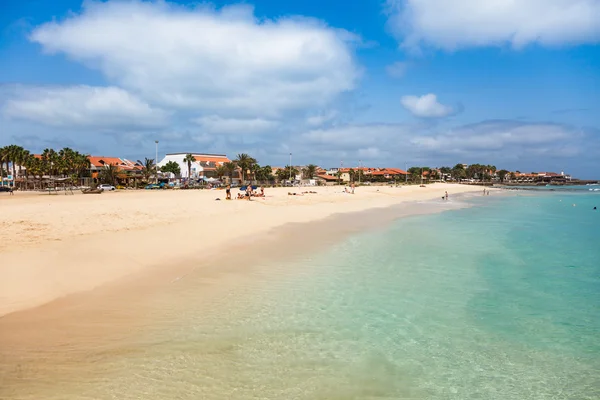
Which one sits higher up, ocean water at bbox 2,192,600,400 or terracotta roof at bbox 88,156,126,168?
terracotta roof at bbox 88,156,126,168

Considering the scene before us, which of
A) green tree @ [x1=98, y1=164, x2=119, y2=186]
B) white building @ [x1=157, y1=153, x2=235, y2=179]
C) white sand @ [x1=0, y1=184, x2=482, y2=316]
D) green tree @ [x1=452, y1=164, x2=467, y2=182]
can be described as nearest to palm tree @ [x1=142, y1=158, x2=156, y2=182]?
green tree @ [x1=98, y1=164, x2=119, y2=186]

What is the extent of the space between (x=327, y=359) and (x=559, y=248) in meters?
17.4

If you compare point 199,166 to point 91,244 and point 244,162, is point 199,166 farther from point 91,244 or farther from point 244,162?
point 91,244

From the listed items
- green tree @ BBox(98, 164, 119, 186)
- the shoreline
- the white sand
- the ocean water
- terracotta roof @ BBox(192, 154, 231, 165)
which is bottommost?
the ocean water

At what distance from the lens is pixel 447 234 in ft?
74.1

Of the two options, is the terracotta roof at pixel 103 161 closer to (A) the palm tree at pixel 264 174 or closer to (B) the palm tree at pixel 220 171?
(B) the palm tree at pixel 220 171

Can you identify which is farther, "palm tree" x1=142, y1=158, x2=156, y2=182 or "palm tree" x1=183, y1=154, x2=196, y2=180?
"palm tree" x1=183, y1=154, x2=196, y2=180

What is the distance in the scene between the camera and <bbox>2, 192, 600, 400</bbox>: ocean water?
5680 millimetres

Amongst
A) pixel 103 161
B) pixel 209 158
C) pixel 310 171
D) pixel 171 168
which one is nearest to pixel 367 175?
pixel 310 171

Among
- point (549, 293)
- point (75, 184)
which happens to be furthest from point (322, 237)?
point (75, 184)

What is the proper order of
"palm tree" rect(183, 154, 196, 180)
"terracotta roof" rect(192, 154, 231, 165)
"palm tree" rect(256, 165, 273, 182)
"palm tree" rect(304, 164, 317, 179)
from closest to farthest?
"palm tree" rect(183, 154, 196, 180), "palm tree" rect(256, 165, 273, 182), "terracotta roof" rect(192, 154, 231, 165), "palm tree" rect(304, 164, 317, 179)

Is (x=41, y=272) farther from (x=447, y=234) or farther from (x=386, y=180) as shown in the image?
(x=386, y=180)

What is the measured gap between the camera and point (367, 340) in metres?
7.43

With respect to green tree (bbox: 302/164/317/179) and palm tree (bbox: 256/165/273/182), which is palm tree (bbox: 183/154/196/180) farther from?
green tree (bbox: 302/164/317/179)
